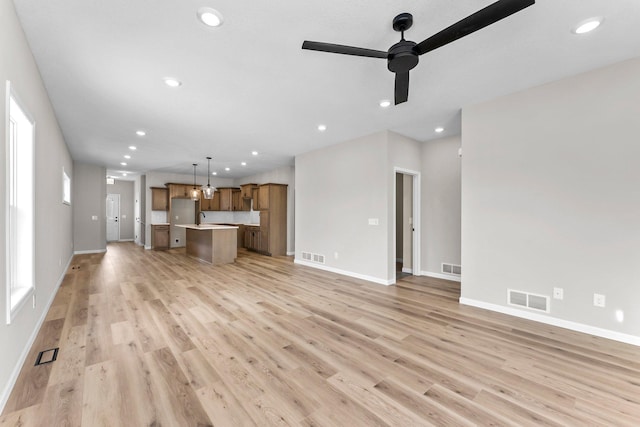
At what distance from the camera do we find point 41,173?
2.98 m

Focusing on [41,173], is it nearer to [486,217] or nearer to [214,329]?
[214,329]

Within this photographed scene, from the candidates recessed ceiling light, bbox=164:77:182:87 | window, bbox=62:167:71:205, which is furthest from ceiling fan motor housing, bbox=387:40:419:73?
window, bbox=62:167:71:205

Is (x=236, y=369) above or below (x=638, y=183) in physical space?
below

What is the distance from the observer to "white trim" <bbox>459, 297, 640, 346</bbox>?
2.62 m

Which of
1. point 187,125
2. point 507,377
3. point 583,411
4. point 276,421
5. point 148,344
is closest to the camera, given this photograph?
point 276,421

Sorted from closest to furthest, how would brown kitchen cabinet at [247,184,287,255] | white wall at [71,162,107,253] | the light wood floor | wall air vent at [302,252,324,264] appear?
the light wood floor, wall air vent at [302,252,324,264], white wall at [71,162,107,253], brown kitchen cabinet at [247,184,287,255]

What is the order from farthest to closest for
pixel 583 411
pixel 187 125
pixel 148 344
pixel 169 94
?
pixel 187 125 < pixel 169 94 < pixel 148 344 < pixel 583 411

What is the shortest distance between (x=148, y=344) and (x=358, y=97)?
11.7 ft

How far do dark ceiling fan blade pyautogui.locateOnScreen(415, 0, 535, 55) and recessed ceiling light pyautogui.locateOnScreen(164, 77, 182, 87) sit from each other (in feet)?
8.51

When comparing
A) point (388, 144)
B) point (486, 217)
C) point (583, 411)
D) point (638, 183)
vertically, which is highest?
point (388, 144)

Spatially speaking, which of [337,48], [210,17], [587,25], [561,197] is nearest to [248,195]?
[210,17]

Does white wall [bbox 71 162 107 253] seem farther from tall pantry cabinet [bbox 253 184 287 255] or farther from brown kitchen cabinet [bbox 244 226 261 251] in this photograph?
tall pantry cabinet [bbox 253 184 287 255]

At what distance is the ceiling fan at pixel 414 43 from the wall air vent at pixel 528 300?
2837mm

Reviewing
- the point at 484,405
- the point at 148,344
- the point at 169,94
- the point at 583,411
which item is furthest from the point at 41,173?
the point at 583,411
